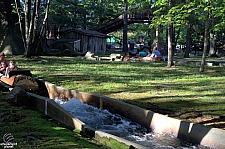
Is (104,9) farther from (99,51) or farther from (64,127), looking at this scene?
(64,127)

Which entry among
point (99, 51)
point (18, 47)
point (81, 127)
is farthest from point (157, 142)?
point (99, 51)

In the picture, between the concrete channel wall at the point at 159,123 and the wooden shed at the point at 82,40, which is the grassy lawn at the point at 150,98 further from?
the wooden shed at the point at 82,40

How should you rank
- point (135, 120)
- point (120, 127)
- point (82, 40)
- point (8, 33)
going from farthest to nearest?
point (82, 40) → point (8, 33) → point (135, 120) → point (120, 127)

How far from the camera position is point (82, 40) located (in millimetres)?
36438

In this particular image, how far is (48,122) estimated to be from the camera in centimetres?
654

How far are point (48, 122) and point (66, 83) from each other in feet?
16.7

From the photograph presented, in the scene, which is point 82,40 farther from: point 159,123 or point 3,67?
point 159,123

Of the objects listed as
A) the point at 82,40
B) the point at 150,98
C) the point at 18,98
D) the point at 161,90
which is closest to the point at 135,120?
the point at 150,98

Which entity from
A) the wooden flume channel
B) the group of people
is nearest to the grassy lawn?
the wooden flume channel

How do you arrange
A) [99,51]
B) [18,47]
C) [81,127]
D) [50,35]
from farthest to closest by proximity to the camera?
[50,35], [99,51], [18,47], [81,127]

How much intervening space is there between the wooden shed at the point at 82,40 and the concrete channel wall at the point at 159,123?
26420mm

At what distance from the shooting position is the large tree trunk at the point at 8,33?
2711cm

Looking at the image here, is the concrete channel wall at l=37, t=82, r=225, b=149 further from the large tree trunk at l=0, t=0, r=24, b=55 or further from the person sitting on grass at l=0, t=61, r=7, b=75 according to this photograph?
the large tree trunk at l=0, t=0, r=24, b=55

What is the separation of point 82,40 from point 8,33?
34.9ft
